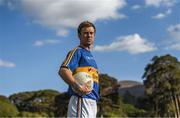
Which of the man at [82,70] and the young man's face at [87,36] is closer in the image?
the man at [82,70]

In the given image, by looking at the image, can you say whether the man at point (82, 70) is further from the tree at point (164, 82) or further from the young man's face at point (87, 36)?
the tree at point (164, 82)

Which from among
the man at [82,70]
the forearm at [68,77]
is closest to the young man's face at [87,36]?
the man at [82,70]

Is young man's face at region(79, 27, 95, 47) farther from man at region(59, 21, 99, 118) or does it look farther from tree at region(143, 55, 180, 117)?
tree at region(143, 55, 180, 117)

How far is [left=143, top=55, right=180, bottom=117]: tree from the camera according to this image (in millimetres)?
73088

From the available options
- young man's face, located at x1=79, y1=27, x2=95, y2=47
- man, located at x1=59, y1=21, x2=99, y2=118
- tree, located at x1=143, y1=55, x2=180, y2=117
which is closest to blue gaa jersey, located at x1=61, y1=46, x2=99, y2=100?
man, located at x1=59, y1=21, x2=99, y2=118

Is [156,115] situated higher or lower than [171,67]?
lower

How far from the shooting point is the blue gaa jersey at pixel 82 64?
235 inches

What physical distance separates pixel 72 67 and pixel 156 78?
226ft

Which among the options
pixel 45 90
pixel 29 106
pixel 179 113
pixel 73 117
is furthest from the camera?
pixel 45 90

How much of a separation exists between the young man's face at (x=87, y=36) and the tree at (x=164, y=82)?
219 feet

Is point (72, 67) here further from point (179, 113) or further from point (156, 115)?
point (156, 115)

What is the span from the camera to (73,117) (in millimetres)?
5895

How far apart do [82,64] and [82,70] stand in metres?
0.10

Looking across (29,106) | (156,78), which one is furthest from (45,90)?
(156,78)
